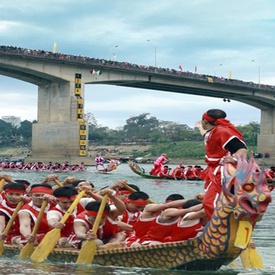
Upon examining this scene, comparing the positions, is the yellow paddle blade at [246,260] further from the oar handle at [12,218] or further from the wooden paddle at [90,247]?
the oar handle at [12,218]

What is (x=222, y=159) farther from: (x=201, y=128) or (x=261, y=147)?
(x=261, y=147)

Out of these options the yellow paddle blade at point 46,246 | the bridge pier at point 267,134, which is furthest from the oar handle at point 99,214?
the bridge pier at point 267,134

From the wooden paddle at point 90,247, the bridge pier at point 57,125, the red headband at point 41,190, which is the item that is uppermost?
the bridge pier at point 57,125

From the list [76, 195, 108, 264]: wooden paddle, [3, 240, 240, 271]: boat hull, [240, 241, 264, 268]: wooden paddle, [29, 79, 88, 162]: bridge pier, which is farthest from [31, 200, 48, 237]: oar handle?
[29, 79, 88, 162]: bridge pier

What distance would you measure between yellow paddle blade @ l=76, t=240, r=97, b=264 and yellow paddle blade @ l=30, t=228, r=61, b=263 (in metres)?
0.49

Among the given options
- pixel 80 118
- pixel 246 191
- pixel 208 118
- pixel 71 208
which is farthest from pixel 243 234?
pixel 80 118

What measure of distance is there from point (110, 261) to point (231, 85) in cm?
5848

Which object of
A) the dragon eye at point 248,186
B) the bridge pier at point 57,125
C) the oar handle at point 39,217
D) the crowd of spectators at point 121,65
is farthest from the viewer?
the bridge pier at point 57,125

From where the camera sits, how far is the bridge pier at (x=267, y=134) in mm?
72688

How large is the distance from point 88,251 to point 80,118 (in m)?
45.9

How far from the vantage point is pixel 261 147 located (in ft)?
242

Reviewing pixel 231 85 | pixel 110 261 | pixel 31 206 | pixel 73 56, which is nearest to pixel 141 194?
pixel 110 261

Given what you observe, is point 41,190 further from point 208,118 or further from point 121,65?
point 121,65

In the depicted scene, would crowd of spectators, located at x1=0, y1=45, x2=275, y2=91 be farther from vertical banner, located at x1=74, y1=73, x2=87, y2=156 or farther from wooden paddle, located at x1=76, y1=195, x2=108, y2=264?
wooden paddle, located at x1=76, y1=195, x2=108, y2=264
